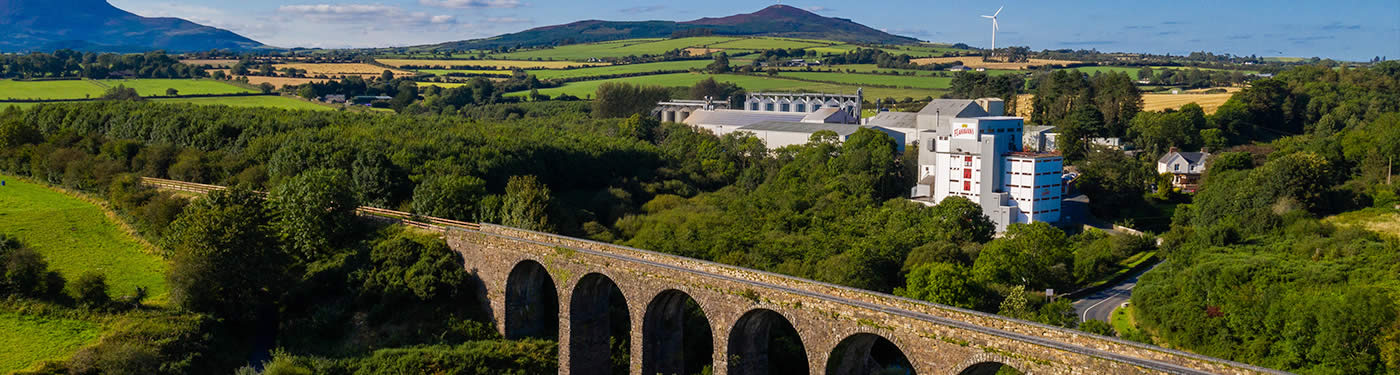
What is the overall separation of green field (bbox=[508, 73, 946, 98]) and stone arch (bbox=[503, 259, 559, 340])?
73375mm

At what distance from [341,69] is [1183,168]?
90008mm

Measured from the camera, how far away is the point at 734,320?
26469mm

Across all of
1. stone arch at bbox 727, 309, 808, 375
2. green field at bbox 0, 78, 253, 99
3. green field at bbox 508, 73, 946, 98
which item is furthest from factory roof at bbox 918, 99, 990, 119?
green field at bbox 0, 78, 253, 99

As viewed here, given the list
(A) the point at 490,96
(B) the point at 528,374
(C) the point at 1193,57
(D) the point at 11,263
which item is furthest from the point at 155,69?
(C) the point at 1193,57

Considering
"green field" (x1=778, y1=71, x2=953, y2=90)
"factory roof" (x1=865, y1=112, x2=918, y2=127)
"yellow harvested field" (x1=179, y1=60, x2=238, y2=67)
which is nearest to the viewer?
"factory roof" (x1=865, y1=112, x2=918, y2=127)

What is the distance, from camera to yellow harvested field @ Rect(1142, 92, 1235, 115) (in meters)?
85.8

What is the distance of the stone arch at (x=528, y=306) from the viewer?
3481cm

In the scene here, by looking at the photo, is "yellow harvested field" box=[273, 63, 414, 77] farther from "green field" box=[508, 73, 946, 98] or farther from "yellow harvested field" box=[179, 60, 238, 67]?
"green field" box=[508, 73, 946, 98]

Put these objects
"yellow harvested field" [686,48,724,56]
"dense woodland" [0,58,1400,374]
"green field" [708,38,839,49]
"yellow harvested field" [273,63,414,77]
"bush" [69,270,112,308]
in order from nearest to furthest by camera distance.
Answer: "bush" [69,270,112,308], "dense woodland" [0,58,1400,374], "yellow harvested field" [273,63,414,77], "yellow harvested field" [686,48,724,56], "green field" [708,38,839,49]

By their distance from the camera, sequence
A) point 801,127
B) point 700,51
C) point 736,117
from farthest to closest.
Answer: point 700,51 → point 736,117 → point 801,127

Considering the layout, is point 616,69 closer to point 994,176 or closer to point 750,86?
point 750,86

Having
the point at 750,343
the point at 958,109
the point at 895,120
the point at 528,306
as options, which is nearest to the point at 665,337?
the point at 750,343

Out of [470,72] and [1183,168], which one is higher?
[470,72]

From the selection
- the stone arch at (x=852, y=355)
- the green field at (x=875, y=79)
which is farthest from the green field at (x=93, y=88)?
the stone arch at (x=852, y=355)
